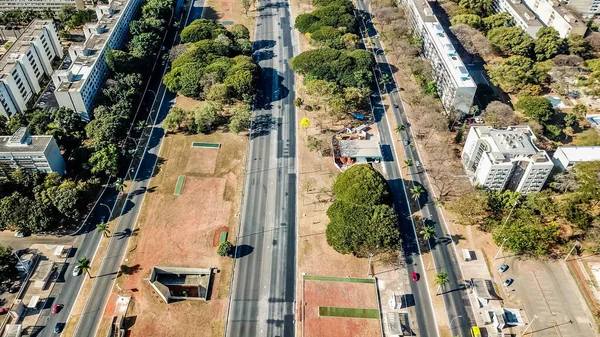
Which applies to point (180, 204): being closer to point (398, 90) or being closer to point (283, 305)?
point (283, 305)

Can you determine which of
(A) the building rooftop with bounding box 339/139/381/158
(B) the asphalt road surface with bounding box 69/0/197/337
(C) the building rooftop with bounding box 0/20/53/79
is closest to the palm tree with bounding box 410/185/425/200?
(A) the building rooftop with bounding box 339/139/381/158

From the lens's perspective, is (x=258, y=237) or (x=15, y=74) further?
(x=15, y=74)

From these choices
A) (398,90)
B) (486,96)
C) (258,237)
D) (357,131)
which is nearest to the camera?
(258,237)

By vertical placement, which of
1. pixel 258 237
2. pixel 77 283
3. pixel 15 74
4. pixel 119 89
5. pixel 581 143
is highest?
pixel 15 74

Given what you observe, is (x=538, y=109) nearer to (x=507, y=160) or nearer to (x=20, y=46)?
(x=507, y=160)

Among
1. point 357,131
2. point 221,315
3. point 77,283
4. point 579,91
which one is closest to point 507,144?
point 357,131

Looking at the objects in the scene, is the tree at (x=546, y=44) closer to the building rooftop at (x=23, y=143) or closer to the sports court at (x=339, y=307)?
the sports court at (x=339, y=307)

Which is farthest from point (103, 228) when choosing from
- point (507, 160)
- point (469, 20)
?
point (469, 20)
